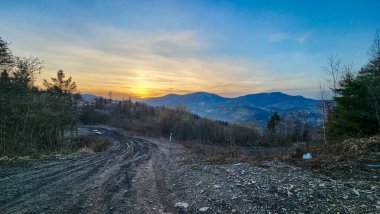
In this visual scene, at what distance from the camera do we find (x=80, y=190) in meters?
8.45

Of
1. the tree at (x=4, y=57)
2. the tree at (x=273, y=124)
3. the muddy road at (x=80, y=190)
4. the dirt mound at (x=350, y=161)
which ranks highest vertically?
the tree at (x=4, y=57)

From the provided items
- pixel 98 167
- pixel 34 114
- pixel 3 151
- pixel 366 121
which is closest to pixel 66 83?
pixel 34 114

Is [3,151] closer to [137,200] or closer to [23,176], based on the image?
[23,176]

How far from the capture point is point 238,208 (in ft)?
22.4

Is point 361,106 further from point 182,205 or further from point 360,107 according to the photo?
point 182,205

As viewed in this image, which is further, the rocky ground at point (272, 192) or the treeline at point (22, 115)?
the treeline at point (22, 115)

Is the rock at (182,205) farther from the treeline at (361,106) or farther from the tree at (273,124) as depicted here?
the tree at (273,124)

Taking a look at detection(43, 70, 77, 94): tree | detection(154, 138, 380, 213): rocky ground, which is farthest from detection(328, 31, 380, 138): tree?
detection(43, 70, 77, 94): tree

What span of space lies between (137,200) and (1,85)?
17148 mm

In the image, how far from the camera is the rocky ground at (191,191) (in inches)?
265

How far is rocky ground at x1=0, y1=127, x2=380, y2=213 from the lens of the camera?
6723mm

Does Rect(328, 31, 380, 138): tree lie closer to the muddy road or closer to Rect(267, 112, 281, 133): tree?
the muddy road

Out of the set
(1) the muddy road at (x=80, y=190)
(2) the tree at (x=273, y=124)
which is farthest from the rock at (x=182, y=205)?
(2) the tree at (x=273, y=124)

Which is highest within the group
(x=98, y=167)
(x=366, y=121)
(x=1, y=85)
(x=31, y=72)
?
(x=31, y=72)
